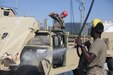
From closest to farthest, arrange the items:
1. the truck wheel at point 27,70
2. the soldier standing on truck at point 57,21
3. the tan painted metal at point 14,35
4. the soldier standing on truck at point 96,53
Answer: the soldier standing on truck at point 96,53 < the tan painted metal at point 14,35 < the truck wheel at point 27,70 < the soldier standing on truck at point 57,21

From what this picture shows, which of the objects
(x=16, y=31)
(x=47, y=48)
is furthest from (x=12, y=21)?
(x=47, y=48)

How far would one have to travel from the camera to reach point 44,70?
28.2 feet

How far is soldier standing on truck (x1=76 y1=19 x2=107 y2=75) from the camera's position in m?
5.82

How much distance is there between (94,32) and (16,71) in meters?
2.72

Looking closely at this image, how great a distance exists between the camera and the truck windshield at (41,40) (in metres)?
9.09

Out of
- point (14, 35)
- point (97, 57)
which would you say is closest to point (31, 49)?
point (14, 35)

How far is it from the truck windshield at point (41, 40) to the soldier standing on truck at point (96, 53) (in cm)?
304

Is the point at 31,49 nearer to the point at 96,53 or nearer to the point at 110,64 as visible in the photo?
the point at 110,64

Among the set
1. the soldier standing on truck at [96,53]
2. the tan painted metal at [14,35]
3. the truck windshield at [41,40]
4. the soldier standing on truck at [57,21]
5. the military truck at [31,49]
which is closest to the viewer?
the soldier standing on truck at [96,53]

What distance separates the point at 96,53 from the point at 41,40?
3.60 metres

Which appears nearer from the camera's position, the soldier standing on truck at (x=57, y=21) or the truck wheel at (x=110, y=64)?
the truck wheel at (x=110, y=64)

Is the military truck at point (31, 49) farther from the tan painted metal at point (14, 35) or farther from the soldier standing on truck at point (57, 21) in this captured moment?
the soldier standing on truck at point (57, 21)

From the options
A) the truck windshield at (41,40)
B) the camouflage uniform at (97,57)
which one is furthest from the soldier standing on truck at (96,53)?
the truck windshield at (41,40)

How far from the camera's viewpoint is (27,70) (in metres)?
8.20
